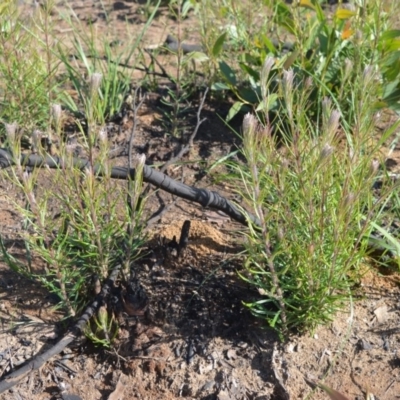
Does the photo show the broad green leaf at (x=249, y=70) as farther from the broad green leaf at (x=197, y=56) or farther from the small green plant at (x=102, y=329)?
A: the small green plant at (x=102, y=329)

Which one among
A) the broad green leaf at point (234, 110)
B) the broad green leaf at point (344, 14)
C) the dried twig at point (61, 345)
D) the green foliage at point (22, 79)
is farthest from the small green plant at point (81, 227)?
the broad green leaf at point (344, 14)

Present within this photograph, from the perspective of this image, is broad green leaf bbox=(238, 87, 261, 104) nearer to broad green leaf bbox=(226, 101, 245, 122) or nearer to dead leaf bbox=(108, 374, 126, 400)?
broad green leaf bbox=(226, 101, 245, 122)

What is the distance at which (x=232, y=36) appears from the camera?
3660mm

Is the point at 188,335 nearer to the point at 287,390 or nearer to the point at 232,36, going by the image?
the point at 287,390

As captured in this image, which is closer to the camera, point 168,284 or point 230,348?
point 230,348

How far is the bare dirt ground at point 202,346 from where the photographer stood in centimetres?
228

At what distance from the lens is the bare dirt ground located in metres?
2.28

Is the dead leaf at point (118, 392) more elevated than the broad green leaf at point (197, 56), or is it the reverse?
the broad green leaf at point (197, 56)

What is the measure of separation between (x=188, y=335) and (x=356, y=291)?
63 cm

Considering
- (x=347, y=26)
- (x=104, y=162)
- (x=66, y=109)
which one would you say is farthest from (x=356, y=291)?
(x=66, y=109)

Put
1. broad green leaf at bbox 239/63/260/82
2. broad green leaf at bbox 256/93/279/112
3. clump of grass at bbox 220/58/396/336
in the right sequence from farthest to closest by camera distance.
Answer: broad green leaf at bbox 239/63/260/82 < clump of grass at bbox 220/58/396/336 < broad green leaf at bbox 256/93/279/112

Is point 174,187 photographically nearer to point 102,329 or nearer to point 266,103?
point 102,329

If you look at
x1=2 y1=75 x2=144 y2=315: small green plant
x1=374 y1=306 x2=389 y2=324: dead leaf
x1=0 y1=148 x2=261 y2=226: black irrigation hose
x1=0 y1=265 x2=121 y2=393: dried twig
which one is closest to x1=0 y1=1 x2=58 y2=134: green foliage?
x1=0 y1=148 x2=261 y2=226: black irrigation hose

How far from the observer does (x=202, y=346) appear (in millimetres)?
2377
